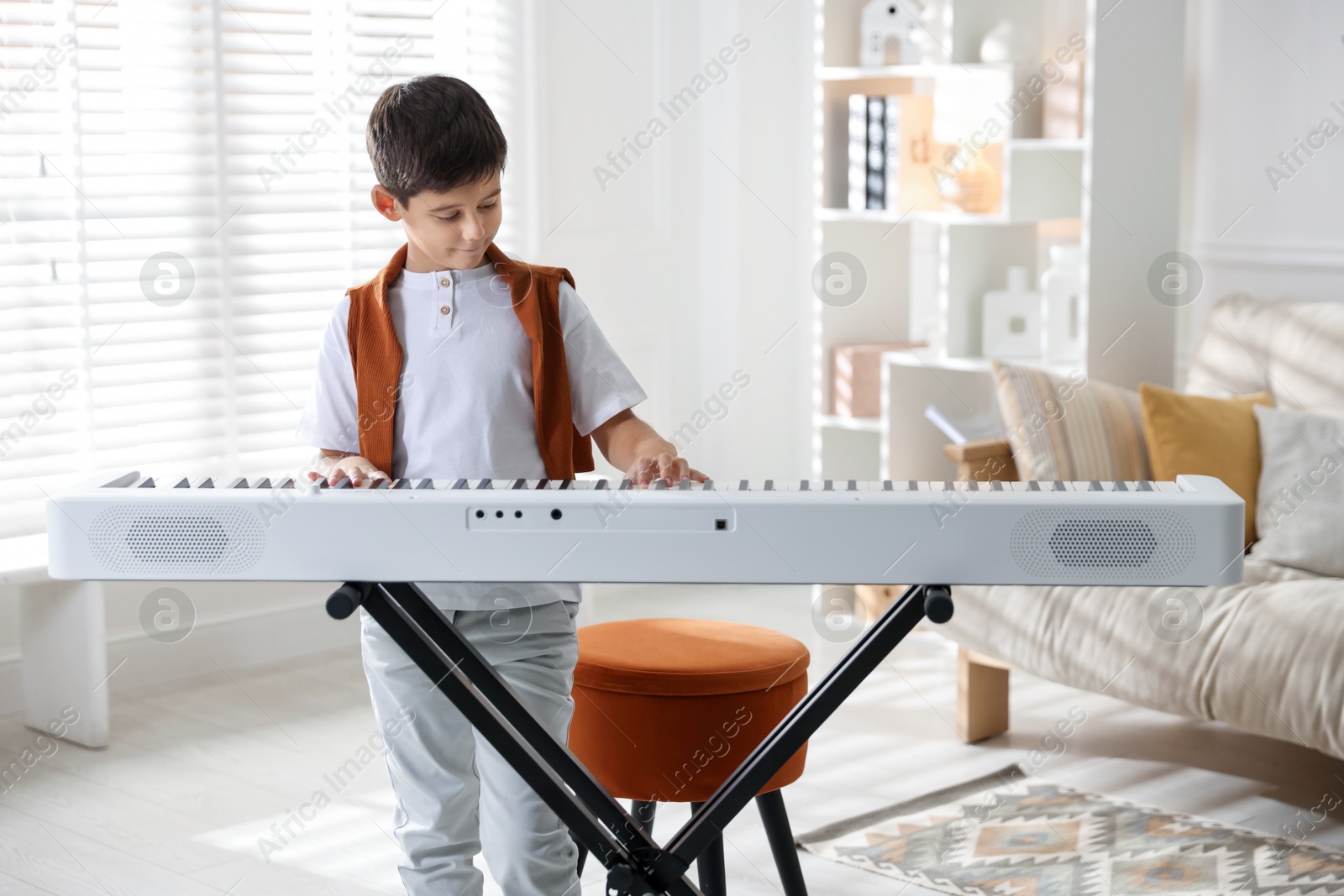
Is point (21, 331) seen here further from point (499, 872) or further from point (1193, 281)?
point (1193, 281)

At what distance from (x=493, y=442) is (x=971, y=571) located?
62 centimetres

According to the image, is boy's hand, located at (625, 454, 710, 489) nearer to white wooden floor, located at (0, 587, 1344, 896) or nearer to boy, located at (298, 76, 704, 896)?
boy, located at (298, 76, 704, 896)

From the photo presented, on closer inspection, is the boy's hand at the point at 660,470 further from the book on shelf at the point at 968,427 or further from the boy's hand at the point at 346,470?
the book on shelf at the point at 968,427

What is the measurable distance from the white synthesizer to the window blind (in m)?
2.21

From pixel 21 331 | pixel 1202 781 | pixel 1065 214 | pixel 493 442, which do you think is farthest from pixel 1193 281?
pixel 21 331

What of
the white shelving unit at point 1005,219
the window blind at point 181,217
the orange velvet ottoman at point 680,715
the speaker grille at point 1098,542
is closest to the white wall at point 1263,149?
the white shelving unit at point 1005,219

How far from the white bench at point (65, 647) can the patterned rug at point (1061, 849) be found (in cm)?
156

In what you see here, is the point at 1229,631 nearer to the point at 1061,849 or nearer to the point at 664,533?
the point at 1061,849

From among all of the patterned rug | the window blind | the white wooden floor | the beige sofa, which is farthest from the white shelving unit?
the patterned rug

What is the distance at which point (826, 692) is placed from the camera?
1428mm

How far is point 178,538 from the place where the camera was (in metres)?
1.35

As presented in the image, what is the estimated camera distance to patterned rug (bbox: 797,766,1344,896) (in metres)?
2.36

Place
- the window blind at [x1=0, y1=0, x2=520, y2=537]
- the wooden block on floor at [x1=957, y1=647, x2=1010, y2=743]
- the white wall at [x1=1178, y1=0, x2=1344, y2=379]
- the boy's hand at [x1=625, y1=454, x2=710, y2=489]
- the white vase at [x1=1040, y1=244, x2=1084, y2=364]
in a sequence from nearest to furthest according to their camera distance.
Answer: the boy's hand at [x1=625, y1=454, x2=710, y2=489] < the wooden block on floor at [x1=957, y1=647, x2=1010, y2=743] < the window blind at [x1=0, y1=0, x2=520, y2=537] < the white wall at [x1=1178, y1=0, x2=1344, y2=379] < the white vase at [x1=1040, y1=244, x2=1084, y2=364]

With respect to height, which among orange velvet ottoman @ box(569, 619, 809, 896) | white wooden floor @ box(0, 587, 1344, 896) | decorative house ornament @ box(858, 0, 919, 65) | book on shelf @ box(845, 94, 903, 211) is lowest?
white wooden floor @ box(0, 587, 1344, 896)
